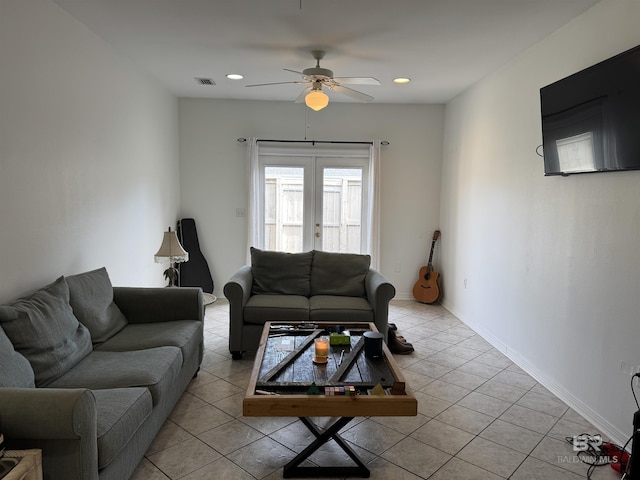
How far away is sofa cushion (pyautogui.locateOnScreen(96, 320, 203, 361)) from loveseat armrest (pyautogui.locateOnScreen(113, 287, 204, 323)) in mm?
68

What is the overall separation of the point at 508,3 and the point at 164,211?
4.02m

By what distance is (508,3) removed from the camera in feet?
9.00

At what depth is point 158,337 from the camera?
9.19ft

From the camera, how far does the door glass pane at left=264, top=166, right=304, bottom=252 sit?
229 inches

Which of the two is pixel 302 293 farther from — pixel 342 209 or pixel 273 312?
pixel 342 209

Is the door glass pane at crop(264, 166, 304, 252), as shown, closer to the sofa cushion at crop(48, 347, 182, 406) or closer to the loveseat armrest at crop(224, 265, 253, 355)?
the loveseat armrest at crop(224, 265, 253, 355)

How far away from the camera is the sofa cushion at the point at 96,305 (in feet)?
8.85

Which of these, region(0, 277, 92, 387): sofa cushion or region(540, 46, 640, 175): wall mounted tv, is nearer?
region(0, 277, 92, 387): sofa cushion

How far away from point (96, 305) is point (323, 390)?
1.68 meters

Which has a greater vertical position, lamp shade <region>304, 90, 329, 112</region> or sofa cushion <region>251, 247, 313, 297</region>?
lamp shade <region>304, 90, 329, 112</region>

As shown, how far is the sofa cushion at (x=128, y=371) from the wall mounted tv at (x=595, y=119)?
110 inches

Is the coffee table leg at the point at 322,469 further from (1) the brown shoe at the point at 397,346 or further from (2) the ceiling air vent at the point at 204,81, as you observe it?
(2) the ceiling air vent at the point at 204,81

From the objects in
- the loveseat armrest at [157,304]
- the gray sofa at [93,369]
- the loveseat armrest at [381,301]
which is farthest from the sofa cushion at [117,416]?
the loveseat armrest at [381,301]

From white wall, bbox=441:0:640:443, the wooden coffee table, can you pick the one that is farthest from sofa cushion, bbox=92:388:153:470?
white wall, bbox=441:0:640:443
